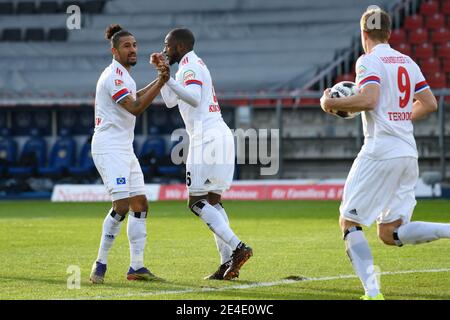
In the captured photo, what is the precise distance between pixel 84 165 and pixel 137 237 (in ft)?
61.9

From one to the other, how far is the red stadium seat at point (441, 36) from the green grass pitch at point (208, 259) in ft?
37.7

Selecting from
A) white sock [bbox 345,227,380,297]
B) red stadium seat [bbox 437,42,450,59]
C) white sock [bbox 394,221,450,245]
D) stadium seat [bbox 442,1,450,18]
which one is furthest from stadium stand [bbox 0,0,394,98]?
white sock [bbox 345,227,380,297]

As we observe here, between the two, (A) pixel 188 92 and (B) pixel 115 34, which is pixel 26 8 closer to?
(B) pixel 115 34

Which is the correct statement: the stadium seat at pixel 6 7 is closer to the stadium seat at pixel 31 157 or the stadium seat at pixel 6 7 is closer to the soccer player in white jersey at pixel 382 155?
the stadium seat at pixel 31 157

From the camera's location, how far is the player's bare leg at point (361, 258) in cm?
832

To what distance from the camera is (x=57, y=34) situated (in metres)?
35.3

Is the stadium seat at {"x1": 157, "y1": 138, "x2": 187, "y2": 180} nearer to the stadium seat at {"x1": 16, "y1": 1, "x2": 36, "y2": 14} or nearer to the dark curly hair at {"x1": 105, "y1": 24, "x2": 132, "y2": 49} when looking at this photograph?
the stadium seat at {"x1": 16, "y1": 1, "x2": 36, "y2": 14}

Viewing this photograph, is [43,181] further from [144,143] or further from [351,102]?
[351,102]

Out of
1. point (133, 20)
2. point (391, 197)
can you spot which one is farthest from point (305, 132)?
point (391, 197)

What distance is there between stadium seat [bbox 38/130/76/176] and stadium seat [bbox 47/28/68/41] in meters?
5.98

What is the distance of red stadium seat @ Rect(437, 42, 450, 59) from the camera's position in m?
31.2

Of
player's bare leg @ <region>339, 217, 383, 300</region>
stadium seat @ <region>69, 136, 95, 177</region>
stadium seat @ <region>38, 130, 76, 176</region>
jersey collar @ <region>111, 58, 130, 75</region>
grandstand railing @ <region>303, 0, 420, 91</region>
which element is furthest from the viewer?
grandstand railing @ <region>303, 0, 420, 91</region>
